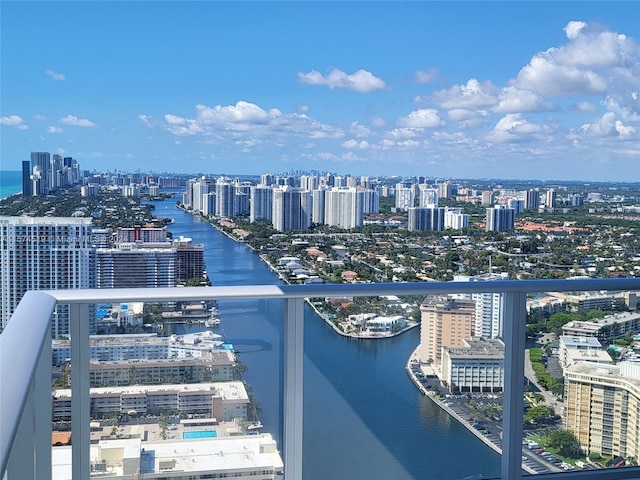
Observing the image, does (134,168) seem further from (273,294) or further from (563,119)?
(273,294)

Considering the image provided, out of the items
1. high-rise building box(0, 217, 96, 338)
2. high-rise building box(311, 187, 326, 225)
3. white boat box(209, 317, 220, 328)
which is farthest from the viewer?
high-rise building box(311, 187, 326, 225)

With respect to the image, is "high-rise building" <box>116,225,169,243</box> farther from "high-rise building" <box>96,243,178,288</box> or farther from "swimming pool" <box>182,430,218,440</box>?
"swimming pool" <box>182,430,218,440</box>

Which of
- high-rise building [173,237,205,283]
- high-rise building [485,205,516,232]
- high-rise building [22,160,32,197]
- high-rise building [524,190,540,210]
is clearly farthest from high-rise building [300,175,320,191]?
high-rise building [22,160,32,197]

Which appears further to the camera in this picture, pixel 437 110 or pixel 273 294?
pixel 437 110

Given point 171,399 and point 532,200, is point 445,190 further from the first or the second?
point 171,399

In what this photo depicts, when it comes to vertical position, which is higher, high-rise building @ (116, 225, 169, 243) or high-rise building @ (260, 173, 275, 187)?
high-rise building @ (260, 173, 275, 187)

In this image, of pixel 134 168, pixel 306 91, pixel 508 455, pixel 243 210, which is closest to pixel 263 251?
pixel 243 210

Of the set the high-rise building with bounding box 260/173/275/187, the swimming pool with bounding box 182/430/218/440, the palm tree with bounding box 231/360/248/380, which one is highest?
the high-rise building with bounding box 260/173/275/187
